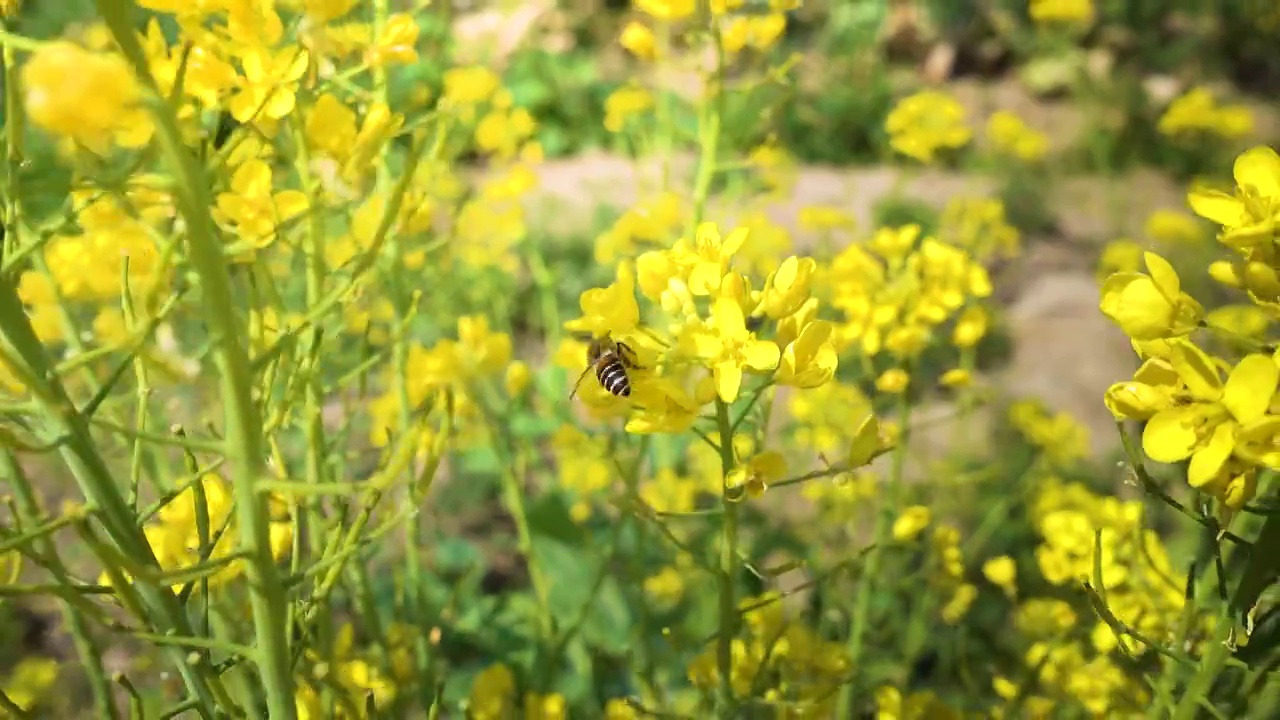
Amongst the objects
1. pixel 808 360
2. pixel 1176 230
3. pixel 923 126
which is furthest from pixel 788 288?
pixel 1176 230

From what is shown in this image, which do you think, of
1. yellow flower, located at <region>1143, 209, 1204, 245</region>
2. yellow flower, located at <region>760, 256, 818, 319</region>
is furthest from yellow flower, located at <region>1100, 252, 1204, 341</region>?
yellow flower, located at <region>1143, 209, 1204, 245</region>

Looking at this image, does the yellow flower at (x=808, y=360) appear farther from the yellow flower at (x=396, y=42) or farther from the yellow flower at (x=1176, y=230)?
the yellow flower at (x=1176, y=230)

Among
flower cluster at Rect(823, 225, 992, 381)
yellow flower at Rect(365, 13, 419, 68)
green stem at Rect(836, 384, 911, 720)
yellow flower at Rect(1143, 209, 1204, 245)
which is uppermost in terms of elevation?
yellow flower at Rect(365, 13, 419, 68)

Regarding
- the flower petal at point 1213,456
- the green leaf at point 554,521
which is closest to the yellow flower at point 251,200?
the flower petal at point 1213,456

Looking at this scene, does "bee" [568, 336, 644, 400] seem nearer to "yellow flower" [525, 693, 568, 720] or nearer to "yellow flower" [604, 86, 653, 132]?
"yellow flower" [525, 693, 568, 720]

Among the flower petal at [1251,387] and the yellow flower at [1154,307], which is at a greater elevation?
the yellow flower at [1154,307]

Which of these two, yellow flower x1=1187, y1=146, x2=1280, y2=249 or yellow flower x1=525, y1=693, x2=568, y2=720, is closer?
yellow flower x1=1187, y1=146, x2=1280, y2=249

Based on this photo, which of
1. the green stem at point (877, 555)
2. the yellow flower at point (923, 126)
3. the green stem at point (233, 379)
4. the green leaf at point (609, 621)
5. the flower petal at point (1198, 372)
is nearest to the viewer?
the green stem at point (233, 379)
